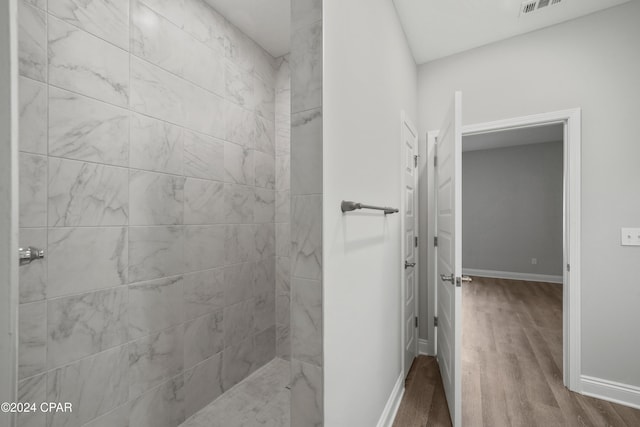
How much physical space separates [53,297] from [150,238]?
0.47 meters

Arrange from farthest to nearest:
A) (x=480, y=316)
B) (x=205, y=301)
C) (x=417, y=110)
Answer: (x=480, y=316) < (x=417, y=110) < (x=205, y=301)

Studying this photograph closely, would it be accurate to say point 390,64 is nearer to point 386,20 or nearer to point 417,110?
point 386,20

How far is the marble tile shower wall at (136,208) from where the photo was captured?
3.71 feet

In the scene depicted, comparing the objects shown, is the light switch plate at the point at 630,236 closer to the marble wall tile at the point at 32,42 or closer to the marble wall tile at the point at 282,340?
the marble wall tile at the point at 282,340

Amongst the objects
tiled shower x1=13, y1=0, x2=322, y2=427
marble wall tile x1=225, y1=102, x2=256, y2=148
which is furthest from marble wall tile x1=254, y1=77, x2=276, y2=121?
marble wall tile x1=225, y1=102, x2=256, y2=148

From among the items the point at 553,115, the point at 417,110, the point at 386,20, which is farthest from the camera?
the point at 417,110

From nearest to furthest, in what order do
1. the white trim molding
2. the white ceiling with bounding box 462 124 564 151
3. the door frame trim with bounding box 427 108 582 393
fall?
the door frame trim with bounding box 427 108 582 393 < the white trim molding < the white ceiling with bounding box 462 124 564 151

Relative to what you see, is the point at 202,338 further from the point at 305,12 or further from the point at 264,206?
the point at 305,12

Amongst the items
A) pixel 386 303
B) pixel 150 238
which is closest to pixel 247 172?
pixel 150 238

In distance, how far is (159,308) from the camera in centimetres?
157

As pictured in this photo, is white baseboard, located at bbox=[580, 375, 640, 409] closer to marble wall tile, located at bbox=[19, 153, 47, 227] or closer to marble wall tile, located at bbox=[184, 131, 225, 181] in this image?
marble wall tile, located at bbox=[184, 131, 225, 181]

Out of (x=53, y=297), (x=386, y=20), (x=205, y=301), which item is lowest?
(x=205, y=301)

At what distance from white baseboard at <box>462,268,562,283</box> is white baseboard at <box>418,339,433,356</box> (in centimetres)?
393

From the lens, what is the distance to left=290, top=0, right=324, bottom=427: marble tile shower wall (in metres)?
0.92
